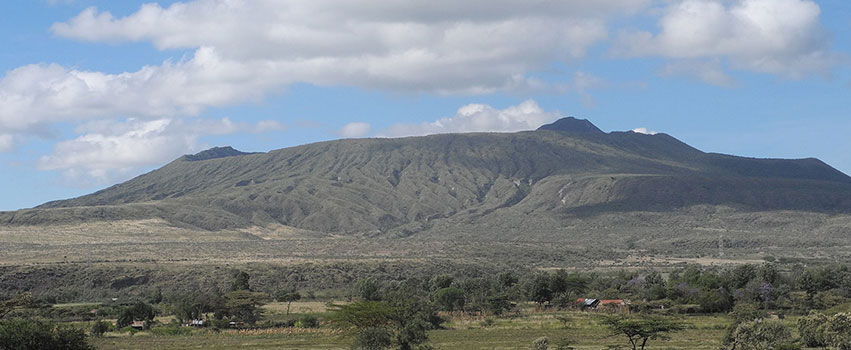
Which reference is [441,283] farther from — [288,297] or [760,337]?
[760,337]

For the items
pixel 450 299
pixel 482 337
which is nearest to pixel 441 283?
pixel 450 299

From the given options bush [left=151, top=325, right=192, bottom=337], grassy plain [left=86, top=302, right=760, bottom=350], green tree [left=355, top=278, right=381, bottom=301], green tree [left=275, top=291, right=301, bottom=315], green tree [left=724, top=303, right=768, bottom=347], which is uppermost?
green tree [left=355, top=278, right=381, bottom=301]

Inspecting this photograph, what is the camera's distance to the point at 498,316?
2657 inches

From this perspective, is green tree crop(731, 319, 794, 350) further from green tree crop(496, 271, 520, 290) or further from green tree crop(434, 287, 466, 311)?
green tree crop(496, 271, 520, 290)

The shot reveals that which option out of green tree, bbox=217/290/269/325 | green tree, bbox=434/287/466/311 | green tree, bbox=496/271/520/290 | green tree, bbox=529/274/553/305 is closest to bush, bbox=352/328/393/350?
green tree, bbox=217/290/269/325

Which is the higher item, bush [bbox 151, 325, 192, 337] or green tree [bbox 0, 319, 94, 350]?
green tree [bbox 0, 319, 94, 350]

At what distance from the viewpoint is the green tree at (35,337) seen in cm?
3453

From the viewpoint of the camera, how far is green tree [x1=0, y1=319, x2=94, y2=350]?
113ft

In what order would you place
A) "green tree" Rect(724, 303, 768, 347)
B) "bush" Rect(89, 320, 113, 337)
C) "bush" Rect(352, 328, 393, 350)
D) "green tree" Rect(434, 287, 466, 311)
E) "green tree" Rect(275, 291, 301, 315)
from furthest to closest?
1. "green tree" Rect(275, 291, 301, 315)
2. "green tree" Rect(434, 287, 466, 311)
3. "green tree" Rect(724, 303, 768, 347)
4. "bush" Rect(89, 320, 113, 337)
5. "bush" Rect(352, 328, 393, 350)

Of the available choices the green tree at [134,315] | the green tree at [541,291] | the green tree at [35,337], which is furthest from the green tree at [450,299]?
the green tree at [35,337]

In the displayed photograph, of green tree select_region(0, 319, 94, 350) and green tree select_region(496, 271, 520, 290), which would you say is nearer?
green tree select_region(0, 319, 94, 350)

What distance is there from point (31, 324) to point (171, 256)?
3335 inches

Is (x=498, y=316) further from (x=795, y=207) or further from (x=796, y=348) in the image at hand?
(x=795, y=207)

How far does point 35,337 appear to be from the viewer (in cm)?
3475
